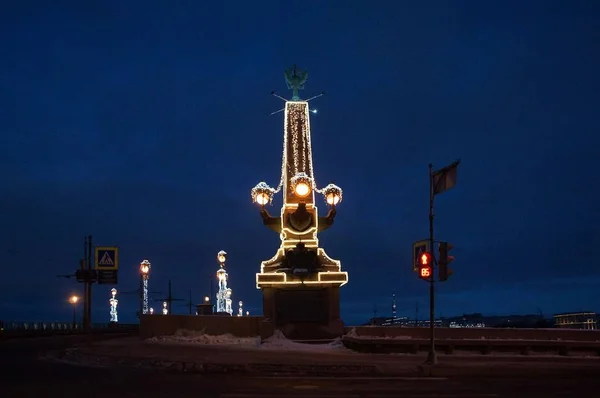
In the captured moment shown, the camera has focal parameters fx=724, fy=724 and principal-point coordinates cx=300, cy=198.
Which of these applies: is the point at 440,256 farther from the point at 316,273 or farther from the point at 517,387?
the point at 316,273

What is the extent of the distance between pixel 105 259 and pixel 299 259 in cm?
1065

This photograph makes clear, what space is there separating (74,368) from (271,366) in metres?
5.89

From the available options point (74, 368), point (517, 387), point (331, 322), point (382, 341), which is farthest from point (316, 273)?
point (517, 387)

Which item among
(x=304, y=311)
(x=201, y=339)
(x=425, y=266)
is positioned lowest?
(x=201, y=339)

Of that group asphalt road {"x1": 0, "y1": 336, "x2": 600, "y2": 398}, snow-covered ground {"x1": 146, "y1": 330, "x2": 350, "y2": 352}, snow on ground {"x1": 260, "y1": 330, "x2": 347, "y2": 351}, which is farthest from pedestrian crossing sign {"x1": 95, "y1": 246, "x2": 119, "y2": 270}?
asphalt road {"x1": 0, "y1": 336, "x2": 600, "y2": 398}

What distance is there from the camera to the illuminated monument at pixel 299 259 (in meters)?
36.4

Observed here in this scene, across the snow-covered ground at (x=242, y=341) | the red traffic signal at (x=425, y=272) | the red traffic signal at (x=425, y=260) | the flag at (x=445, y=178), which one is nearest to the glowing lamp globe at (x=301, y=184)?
the snow-covered ground at (x=242, y=341)

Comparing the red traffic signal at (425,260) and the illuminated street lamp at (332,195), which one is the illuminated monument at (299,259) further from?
the red traffic signal at (425,260)

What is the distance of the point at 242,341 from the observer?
33.4 metres

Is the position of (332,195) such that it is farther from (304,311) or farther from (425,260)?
(425,260)

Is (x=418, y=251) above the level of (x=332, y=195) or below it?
below

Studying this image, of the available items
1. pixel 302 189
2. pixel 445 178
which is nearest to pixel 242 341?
pixel 302 189

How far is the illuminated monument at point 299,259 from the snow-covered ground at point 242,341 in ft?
6.78

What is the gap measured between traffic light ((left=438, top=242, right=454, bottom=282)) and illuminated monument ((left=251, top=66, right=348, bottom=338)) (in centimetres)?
1428
